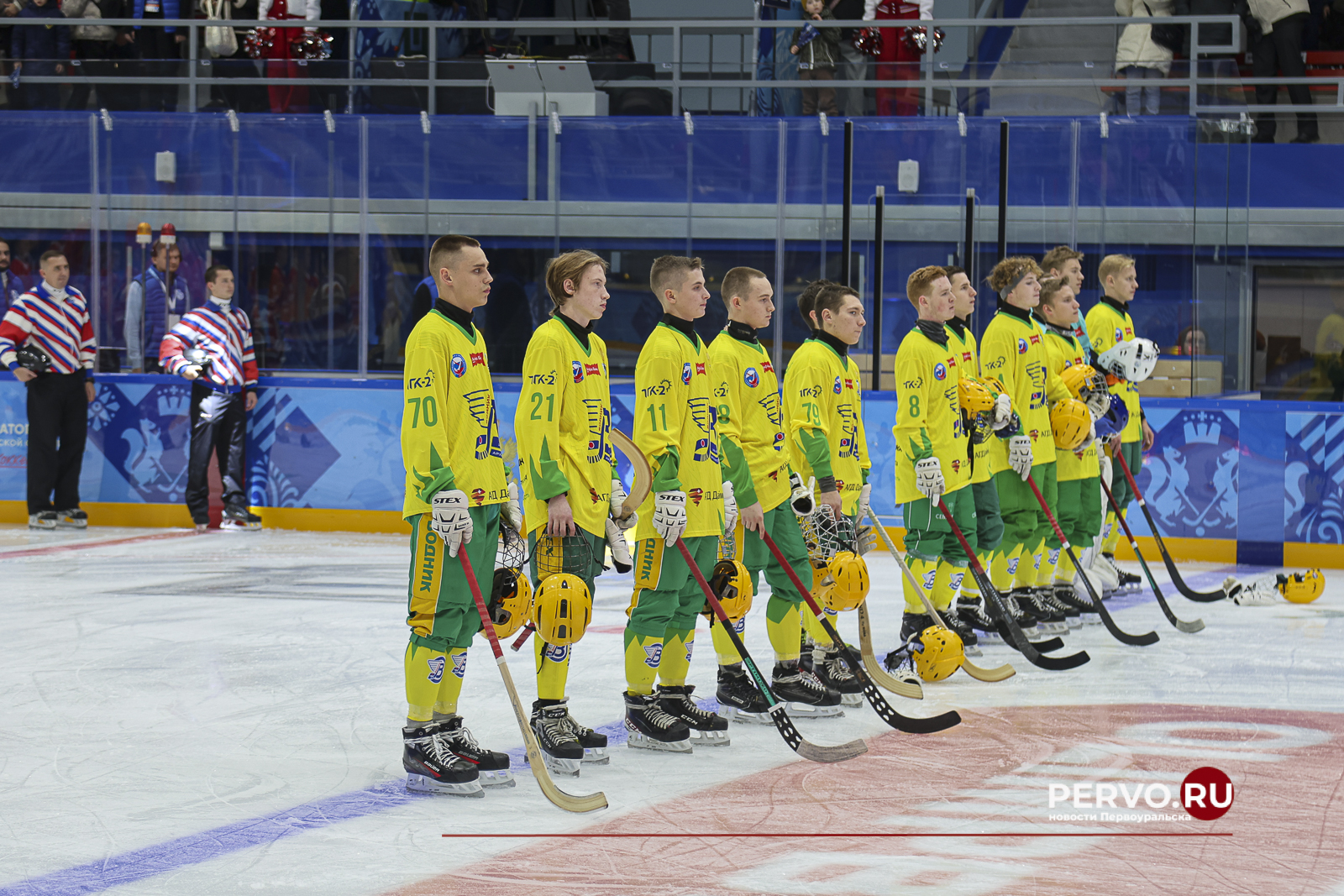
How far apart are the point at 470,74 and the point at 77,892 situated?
8302 millimetres

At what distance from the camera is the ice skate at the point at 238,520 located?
10125 mm

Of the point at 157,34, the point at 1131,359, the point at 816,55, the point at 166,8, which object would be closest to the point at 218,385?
the point at 157,34

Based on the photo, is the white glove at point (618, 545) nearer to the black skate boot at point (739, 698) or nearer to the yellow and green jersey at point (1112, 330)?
the black skate boot at point (739, 698)

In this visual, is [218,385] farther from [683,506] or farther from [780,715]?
[780,715]

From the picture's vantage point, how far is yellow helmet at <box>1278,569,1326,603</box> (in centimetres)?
700

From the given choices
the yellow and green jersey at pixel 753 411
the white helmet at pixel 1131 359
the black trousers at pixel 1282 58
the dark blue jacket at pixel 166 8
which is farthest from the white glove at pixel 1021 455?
the dark blue jacket at pixel 166 8

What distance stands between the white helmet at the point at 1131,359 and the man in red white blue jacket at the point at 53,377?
687cm

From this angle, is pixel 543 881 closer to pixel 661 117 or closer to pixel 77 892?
pixel 77 892

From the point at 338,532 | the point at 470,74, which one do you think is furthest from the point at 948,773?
the point at 470,74

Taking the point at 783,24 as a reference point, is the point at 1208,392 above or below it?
below

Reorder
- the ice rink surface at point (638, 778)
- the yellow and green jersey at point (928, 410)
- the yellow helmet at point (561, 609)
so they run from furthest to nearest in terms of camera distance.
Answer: the yellow and green jersey at point (928, 410)
the yellow helmet at point (561, 609)
the ice rink surface at point (638, 778)

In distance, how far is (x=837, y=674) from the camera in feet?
16.9

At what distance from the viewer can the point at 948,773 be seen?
13.4 ft

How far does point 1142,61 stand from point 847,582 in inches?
268
